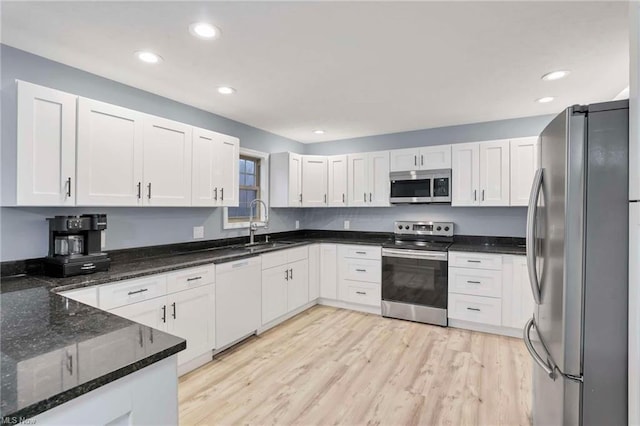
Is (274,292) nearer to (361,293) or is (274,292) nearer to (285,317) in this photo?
(285,317)

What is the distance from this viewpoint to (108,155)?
2.35 m

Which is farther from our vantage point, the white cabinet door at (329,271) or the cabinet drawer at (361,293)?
the white cabinet door at (329,271)

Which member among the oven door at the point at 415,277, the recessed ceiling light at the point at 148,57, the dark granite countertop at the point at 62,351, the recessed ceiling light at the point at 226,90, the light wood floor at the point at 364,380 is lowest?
the light wood floor at the point at 364,380

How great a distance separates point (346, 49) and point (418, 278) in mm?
2724

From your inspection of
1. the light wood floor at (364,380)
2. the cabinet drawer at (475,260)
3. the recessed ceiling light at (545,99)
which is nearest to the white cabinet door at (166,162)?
the light wood floor at (364,380)

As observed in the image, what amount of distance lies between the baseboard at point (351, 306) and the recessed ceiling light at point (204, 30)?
11.5ft

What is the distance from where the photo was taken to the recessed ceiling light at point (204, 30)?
73.2 inches

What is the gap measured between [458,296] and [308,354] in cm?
187

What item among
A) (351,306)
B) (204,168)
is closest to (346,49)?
(204,168)

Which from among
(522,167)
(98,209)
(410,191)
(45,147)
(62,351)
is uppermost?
(522,167)

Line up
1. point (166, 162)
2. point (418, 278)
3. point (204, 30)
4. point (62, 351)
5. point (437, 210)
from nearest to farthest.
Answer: point (62, 351)
point (204, 30)
point (166, 162)
point (418, 278)
point (437, 210)

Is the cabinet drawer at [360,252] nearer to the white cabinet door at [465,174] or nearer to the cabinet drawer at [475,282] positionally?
the cabinet drawer at [475,282]

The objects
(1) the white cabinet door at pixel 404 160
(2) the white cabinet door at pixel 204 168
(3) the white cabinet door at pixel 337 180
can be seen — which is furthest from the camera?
(3) the white cabinet door at pixel 337 180

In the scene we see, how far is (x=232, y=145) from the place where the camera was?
11.1 ft
